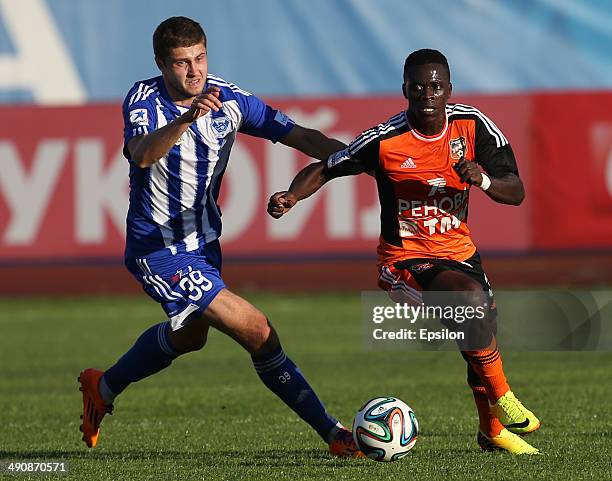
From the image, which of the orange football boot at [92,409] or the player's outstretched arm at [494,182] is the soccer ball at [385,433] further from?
the orange football boot at [92,409]

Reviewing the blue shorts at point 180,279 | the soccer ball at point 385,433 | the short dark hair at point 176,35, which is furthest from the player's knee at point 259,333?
the short dark hair at point 176,35

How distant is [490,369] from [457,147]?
49.3 inches

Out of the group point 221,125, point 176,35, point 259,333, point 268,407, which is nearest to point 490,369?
point 259,333

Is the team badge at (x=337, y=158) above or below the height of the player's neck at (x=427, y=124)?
below

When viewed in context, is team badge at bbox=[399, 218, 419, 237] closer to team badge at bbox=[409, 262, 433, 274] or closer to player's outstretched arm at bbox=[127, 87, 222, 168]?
team badge at bbox=[409, 262, 433, 274]

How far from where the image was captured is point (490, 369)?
6.80 metres

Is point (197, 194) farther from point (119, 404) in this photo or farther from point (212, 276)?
point (119, 404)

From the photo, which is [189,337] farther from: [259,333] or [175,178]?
[175,178]

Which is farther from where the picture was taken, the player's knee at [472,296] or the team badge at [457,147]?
the team badge at [457,147]

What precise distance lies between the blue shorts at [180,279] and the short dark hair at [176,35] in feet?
3.54

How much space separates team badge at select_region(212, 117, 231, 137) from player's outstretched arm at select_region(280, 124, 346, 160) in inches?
15.0

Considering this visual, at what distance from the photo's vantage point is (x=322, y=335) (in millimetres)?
13664

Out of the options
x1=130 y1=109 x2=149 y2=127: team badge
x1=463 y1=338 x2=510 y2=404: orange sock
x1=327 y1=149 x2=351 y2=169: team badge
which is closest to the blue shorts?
x1=130 y1=109 x2=149 y2=127: team badge

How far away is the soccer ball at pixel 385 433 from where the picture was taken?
659 cm
